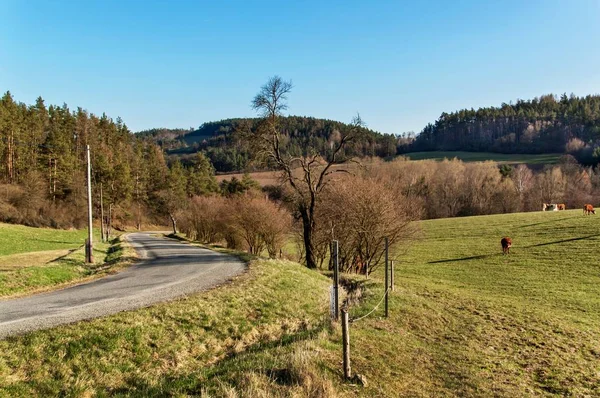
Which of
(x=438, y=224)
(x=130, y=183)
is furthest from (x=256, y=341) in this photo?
(x=130, y=183)

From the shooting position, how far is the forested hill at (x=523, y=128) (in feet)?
472

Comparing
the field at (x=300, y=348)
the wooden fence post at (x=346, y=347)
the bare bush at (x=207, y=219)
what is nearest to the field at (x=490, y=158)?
the bare bush at (x=207, y=219)

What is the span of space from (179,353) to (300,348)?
2.99 meters

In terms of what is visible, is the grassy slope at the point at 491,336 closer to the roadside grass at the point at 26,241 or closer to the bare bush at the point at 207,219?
the bare bush at the point at 207,219

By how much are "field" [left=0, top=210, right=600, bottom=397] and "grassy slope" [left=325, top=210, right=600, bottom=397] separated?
2.0 inches

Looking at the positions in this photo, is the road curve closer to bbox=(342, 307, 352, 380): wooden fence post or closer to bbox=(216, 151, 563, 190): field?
bbox=(342, 307, 352, 380): wooden fence post

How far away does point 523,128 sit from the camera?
159 meters

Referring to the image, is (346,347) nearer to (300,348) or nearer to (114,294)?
(300,348)

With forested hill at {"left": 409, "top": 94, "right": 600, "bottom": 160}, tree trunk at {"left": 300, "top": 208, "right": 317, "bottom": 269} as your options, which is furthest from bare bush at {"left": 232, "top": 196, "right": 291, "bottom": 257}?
forested hill at {"left": 409, "top": 94, "right": 600, "bottom": 160}

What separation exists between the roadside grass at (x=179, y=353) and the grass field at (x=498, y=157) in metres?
129

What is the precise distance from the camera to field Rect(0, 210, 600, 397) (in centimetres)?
670

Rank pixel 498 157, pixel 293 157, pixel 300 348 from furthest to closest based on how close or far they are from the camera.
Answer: pixel 498 157, pixel 293 157, pixel 300 348

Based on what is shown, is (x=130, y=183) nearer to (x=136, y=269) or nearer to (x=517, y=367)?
(x=136, y=269)

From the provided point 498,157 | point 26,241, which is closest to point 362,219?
point 26,241
